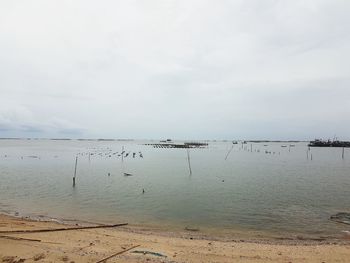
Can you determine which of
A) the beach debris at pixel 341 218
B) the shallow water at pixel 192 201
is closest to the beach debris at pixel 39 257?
the shallow water at pixel 192 201

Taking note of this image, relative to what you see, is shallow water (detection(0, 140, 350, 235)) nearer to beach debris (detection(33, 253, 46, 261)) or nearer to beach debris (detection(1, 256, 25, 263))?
beach debris (detection(33, 253, 46, 261))

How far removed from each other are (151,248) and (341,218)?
15308mm

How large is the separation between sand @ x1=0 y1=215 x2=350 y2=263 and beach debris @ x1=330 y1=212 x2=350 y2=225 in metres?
5.06

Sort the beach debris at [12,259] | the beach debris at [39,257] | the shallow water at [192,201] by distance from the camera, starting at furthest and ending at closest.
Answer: the shallow water at [192,201]
the beach debris at [39,257]
the beach debris at [12,259]

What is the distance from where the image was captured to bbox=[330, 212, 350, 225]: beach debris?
72.4 feet

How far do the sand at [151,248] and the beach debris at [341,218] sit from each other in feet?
16.6

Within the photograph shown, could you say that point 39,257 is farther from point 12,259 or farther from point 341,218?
point 341,218

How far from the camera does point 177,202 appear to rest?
→ 93.6 feet

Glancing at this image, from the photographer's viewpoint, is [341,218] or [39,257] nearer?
[39,257]

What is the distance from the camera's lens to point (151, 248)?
14453mm

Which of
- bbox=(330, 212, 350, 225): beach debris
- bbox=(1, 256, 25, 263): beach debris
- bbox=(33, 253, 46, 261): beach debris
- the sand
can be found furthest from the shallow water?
bbox=(1, 256, 25, 263): beach debris

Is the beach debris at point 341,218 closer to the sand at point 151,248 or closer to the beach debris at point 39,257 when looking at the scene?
the sand at point 151,248

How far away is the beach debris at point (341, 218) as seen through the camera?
22.1 metres

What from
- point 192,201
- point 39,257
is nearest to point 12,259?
point 39,257
